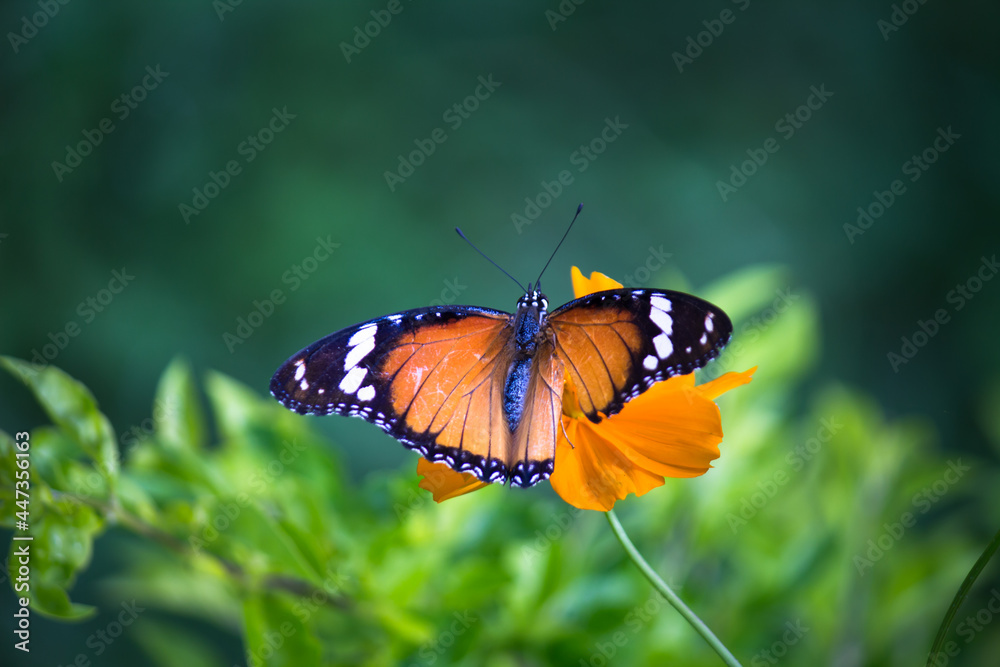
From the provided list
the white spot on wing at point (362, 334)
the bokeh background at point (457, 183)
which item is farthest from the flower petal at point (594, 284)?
the bokeh background at point (457, 183)

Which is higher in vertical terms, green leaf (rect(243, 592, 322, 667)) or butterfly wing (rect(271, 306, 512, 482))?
butterfly wing (rect(271, 306, 512, 482))

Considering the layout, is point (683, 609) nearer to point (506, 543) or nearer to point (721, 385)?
point (721, 385)

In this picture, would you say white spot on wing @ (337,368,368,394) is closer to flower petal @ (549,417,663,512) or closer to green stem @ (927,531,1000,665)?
flower petal @ (549,417,663,512)

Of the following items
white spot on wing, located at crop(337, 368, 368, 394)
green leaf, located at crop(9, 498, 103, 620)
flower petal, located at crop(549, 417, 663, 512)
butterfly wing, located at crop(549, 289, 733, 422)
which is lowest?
green leaf, located at crop(9, 498, 103, 620)

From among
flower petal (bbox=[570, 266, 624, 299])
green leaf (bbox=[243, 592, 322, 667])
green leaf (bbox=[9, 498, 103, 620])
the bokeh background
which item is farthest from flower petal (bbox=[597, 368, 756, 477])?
the bokeh background

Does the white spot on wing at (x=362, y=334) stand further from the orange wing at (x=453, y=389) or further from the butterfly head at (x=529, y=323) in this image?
the butterfly head at (x=529, y=323)

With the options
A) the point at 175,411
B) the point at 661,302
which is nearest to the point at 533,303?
the point at 661,302
